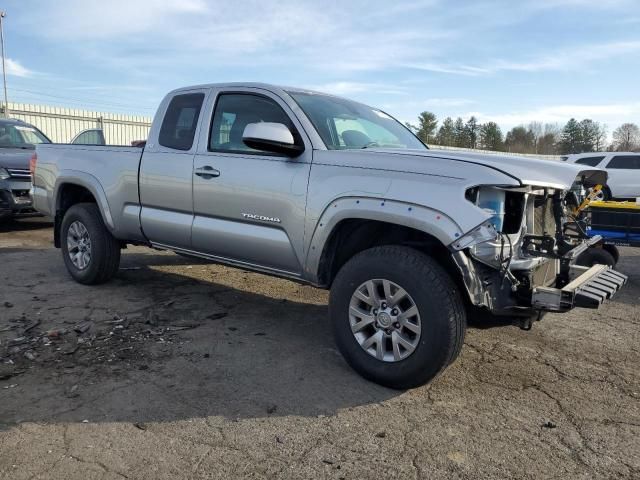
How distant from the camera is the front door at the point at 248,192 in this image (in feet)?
13.1

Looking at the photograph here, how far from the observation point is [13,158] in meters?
9.17

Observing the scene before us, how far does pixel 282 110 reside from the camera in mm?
4262

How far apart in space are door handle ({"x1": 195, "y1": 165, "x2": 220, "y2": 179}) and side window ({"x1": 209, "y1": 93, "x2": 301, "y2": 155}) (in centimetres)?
18

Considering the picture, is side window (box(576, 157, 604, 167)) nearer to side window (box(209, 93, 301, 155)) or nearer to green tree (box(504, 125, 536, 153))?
side window (box(209, 93, 301, 155))

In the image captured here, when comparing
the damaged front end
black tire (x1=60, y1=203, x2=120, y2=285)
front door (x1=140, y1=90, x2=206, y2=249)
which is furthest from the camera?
black tire (x1=60, y1=203, x2=120, y2=285)

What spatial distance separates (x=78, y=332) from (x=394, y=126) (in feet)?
10.7

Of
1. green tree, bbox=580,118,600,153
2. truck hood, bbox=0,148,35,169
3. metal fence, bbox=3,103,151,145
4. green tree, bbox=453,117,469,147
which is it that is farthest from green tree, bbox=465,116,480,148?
truck hood, bbox=0,148,35,169

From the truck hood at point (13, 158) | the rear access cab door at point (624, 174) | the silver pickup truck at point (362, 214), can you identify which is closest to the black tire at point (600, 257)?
the silver pickup truck at point (362, 214)

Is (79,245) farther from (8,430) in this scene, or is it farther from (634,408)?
(634,408)

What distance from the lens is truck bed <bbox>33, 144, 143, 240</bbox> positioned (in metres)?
5.19

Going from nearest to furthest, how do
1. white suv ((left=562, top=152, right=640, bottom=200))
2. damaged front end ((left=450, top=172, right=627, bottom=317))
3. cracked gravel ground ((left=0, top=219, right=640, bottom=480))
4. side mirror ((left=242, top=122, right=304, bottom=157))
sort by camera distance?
cracked gravel ground ((left=0, top=219, right=640, bottom=480)) → damaged front end ((left=450, top=172, right=627, bottom=317)) → side mirror ((left=242, top=122, right=304, bottom=157)) → white suv ((left=562, top=152, right=640, bottom=200))

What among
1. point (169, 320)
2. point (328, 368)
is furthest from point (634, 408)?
point (169, 320)

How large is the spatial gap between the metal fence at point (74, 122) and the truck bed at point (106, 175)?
13787mm

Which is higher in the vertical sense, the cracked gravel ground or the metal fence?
the metal fence
